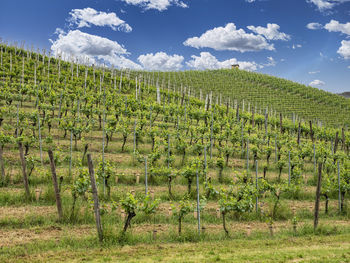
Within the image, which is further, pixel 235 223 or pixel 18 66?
pixel 18 66

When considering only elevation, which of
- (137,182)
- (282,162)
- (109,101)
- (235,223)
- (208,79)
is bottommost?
(235,223)

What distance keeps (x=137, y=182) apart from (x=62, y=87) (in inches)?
782

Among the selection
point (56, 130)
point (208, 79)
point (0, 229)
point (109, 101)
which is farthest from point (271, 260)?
point (208, 79)

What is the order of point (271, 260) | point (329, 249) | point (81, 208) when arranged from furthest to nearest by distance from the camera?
point (81, 208), point (329, 249), point (271, 260)

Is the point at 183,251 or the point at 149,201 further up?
the point at 149,201

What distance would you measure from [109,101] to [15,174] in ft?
42.2

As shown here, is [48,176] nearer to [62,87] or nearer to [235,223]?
[235,223]

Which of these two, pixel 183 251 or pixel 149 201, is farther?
pixel 149 201

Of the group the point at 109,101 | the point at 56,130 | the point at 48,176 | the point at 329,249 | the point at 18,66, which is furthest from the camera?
the point at 18,66

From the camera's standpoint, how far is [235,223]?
10352 mm

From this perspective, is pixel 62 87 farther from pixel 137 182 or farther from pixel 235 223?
pixel 235 223

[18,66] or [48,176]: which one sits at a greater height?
[18,66]

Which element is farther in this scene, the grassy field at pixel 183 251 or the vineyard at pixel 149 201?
the vineyard at pixel 149 201

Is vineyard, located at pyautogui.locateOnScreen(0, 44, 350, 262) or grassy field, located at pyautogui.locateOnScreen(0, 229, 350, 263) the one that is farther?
vineyard, located at pyautogui.locateOnScreen(0, 44, 350, 262)
